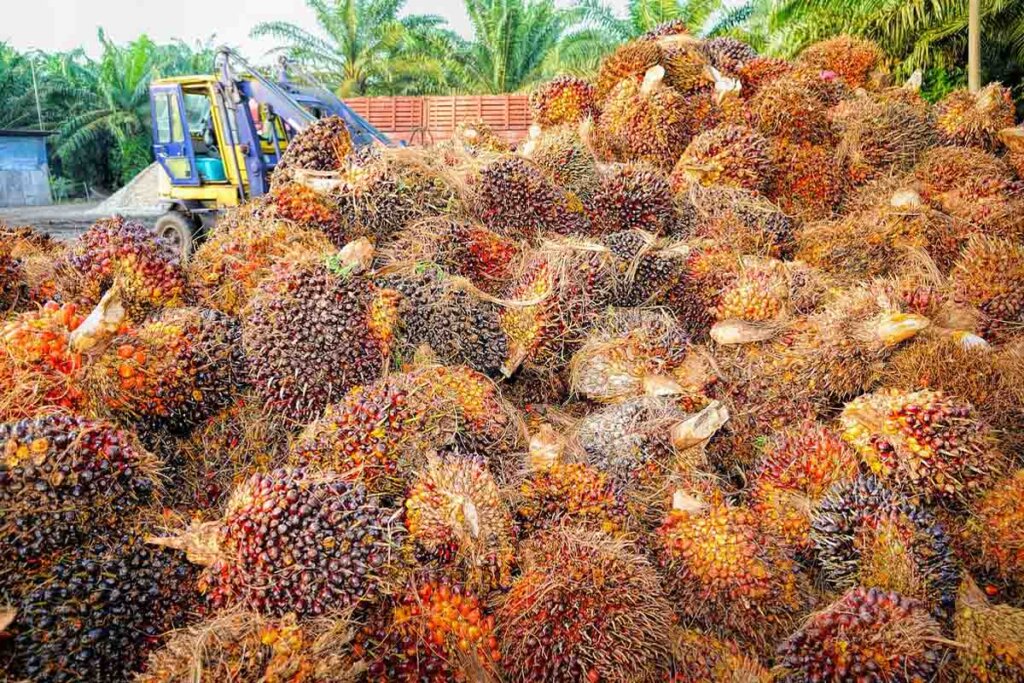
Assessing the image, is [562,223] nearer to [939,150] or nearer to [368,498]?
[368,498]

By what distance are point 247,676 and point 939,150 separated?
15.8 feet

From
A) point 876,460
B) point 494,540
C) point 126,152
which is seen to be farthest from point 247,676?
point 126,152

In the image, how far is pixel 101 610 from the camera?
156cm

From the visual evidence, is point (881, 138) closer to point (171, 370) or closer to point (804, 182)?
point (804, 182)

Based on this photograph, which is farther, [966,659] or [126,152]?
[126,152]

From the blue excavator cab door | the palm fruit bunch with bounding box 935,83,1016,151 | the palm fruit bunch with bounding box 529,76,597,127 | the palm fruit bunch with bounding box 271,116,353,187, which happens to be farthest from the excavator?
the palm fruit bunch with bounding box 935,83,1016,151

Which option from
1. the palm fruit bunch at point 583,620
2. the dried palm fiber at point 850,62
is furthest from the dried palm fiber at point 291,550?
the dried palm fiber at point 850,62

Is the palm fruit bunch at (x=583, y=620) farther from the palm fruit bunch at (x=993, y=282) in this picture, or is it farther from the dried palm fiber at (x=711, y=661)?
the palm fruit bunch at (x=993, y=282)

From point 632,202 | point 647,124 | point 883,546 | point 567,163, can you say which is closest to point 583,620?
point 883,546

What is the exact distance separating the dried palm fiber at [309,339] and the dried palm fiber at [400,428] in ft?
0.37

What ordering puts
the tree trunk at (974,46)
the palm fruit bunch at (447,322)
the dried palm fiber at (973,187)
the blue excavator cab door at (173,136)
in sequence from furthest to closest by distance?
the tree trunk at (974,46)
the blue excavator cab door at (173,136)
the dried palm fiber at (973,187)
the palm fruit bunch at (447,322)

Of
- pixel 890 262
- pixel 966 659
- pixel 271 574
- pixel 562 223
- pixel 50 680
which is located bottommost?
pixel 966 659

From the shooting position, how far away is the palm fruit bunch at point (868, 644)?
5.30 feet

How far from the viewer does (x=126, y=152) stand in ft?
97.3
